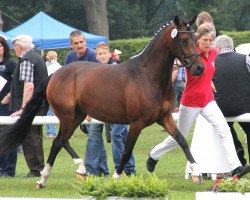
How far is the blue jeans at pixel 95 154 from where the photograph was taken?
12781 millimetres

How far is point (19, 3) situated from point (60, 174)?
39342 millimetres

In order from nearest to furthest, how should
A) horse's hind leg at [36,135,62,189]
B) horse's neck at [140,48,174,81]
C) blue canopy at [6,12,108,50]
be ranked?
horse's neck at [140,48,174,81] → horse's hind leg at [36,135,62,189] → blue canopy at [6,12,108,50]

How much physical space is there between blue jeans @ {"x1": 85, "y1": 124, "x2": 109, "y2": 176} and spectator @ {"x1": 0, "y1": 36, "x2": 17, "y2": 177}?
113 cm

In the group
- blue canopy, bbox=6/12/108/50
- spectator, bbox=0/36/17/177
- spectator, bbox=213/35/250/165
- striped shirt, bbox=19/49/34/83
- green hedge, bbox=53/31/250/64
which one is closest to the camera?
spectator, bbox=213/35/250/165

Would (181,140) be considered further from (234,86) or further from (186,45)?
(234,86)

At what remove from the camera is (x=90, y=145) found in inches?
507

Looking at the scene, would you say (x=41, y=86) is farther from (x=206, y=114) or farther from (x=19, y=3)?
(x=19, y=3)

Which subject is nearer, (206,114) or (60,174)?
(206,114)

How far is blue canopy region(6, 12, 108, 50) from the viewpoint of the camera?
1171 inches

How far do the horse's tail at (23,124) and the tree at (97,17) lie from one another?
1249 inches

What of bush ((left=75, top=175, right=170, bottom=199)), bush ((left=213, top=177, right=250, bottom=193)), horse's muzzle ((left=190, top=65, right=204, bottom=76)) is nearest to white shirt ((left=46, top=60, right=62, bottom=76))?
horse's muzzle ((left=190, top=65, right=204, bottom=76))

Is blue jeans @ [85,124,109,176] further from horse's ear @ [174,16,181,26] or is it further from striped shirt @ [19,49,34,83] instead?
horse's ear @ [174,16,181,26]

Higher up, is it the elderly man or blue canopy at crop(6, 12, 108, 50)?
the elderly man

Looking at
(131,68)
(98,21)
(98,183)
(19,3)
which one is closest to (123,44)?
(98,21)
